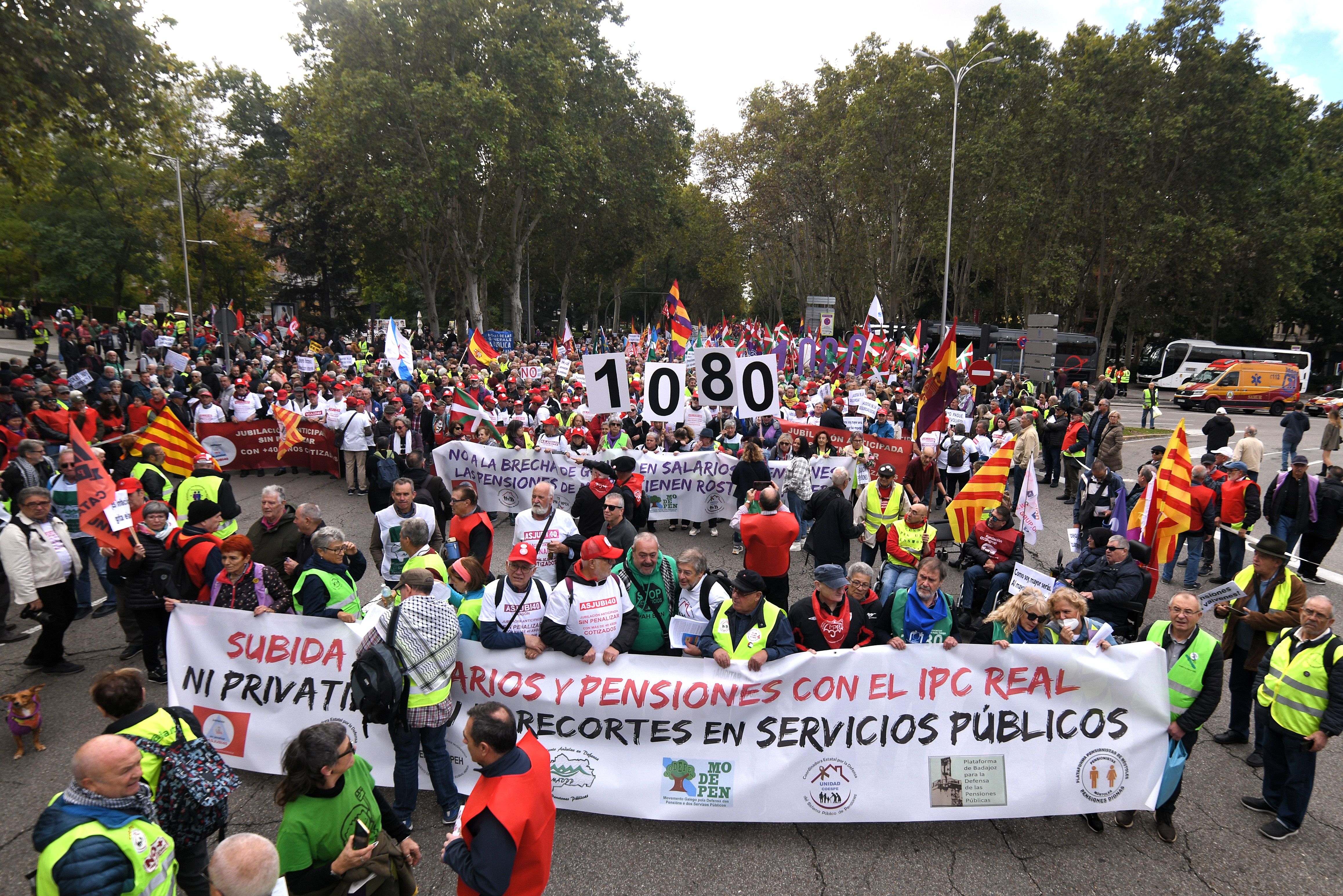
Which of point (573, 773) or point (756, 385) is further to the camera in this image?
point (756, 385)

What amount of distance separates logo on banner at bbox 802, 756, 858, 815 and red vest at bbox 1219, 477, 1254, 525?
305 inches

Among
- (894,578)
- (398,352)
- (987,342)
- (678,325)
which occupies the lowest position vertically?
(894,578)

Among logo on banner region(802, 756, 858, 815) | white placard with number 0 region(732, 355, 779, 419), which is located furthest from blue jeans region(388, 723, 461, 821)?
white placard with number 0 region(732, 355, 779, 419)

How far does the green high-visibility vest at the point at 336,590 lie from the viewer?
5328 mm

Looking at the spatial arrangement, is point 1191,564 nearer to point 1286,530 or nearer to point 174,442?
point 1286,530

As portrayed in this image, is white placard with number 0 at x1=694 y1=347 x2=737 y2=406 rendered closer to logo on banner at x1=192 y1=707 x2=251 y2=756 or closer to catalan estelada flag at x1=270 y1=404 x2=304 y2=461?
logo on banner at x1=192 y1=707 x2=251 y2=756

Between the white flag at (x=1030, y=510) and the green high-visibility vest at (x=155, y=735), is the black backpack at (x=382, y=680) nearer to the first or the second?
the green high-visibility vest at (x=155, y=735)

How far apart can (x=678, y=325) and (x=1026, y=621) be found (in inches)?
575

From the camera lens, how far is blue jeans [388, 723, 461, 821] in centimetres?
445

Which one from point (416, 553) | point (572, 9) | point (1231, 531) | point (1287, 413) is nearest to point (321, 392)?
point (416, 553)

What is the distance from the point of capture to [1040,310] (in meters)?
41.9

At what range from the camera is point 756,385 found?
1077 centimetres

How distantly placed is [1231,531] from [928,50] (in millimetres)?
37063

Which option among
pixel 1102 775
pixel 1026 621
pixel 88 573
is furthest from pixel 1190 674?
pixel 88 573
